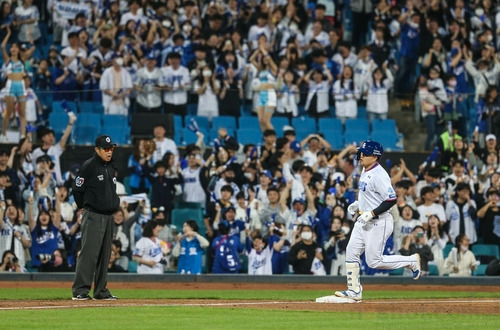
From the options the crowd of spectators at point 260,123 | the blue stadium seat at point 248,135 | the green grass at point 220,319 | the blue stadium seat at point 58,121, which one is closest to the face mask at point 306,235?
the crowd of spectators at point 260,123

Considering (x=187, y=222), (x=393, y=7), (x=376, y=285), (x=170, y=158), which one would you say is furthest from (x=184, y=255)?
(x=393, y=7)

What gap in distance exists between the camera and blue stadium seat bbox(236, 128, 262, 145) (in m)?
21.6

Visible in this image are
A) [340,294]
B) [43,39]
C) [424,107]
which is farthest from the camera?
[43,39]

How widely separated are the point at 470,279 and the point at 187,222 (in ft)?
16.4

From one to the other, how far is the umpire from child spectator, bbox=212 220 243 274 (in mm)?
5138

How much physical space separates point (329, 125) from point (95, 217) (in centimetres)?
848

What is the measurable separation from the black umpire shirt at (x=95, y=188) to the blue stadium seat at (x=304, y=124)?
7.79 m

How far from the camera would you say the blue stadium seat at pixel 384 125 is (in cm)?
2219

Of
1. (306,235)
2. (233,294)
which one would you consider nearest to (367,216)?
(233,294)

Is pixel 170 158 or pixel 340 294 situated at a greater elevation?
pixel 170 158

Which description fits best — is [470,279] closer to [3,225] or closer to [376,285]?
[376,285]

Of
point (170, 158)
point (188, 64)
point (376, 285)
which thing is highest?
point (188, 64)

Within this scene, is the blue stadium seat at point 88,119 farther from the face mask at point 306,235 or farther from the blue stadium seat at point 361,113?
the blue stadium seat at point 361,113

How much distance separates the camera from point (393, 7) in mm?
27203
